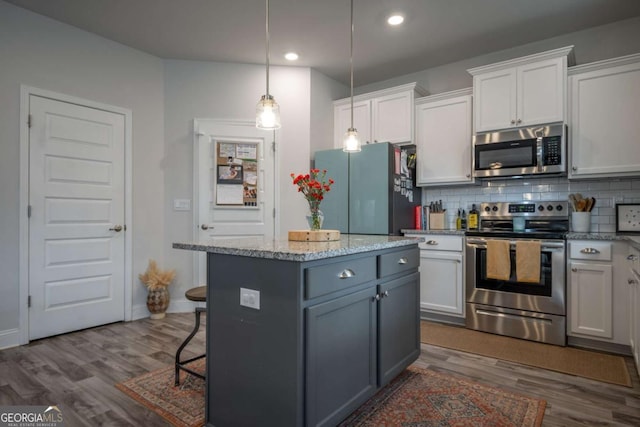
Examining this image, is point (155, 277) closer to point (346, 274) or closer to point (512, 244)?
point (346, 274)

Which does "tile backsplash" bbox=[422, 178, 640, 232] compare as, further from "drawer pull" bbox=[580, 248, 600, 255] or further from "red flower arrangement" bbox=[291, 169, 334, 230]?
"red flower arrangement" bbox=[291, 169, 334, 230]

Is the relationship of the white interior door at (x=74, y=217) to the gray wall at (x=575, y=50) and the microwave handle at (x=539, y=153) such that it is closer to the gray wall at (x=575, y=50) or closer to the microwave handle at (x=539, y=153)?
the gray wall at (x=575, y=50)

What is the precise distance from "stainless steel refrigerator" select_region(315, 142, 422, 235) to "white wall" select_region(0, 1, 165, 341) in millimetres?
1855

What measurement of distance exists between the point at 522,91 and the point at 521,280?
1.70m

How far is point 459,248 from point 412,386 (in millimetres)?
1612

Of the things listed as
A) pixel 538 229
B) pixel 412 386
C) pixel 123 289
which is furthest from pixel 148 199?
pixel 538 229

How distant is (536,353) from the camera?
2.87m

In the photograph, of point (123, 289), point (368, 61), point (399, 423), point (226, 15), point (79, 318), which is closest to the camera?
point (399, 423)

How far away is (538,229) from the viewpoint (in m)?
3.50

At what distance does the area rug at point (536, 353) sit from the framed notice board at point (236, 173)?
233 cm

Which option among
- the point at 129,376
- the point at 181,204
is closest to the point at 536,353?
the point at 129,376

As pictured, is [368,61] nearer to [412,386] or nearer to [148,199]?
[148,199]

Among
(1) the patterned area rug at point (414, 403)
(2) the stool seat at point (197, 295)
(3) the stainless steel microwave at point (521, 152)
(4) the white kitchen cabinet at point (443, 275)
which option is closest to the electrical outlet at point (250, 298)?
(2) the stool seat at point (197, 295)

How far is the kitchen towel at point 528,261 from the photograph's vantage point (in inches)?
121
